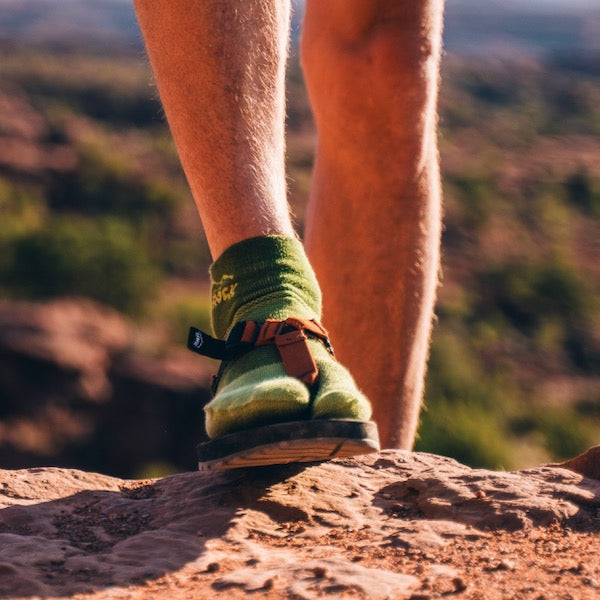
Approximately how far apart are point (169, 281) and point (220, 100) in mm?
7988

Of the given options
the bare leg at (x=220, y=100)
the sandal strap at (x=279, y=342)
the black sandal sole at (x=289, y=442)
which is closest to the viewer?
the black sandal sole at (x=289, y=442)

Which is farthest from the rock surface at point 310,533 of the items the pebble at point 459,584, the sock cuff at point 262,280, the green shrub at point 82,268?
the green shrub at point 82,268

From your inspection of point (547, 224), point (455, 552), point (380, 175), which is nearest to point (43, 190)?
point (547, 224)

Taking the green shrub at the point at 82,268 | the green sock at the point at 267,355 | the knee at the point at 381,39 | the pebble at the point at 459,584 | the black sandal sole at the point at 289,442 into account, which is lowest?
the pebble at the point at 459,584

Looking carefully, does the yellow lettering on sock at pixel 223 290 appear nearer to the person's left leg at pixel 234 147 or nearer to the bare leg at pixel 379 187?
the person's left leg at pixel 234 147

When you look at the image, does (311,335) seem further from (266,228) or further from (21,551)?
(21,551)

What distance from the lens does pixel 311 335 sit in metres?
1.54

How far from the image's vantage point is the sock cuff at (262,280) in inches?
61.5

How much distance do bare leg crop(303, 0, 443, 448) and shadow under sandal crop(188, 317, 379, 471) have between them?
48cm

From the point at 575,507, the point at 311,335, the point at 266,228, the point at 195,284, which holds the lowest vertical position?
the point at 575,507

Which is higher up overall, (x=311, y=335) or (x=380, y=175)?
(x=380, y=175)

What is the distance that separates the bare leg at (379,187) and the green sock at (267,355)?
373 millimetres

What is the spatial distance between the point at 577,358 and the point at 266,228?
773cm

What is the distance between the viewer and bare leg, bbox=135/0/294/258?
1.57 metres
